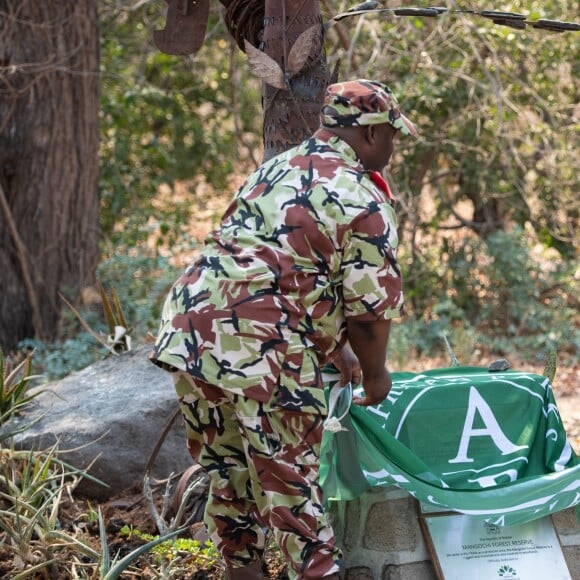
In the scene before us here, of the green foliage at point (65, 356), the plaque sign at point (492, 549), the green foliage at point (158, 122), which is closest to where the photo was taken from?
Result: the plaque sign at point (492, 549)

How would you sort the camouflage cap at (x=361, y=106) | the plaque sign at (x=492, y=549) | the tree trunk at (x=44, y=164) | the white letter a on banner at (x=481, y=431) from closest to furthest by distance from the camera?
the camouflage cap at (x=361, y=106)
the plaque sign at (x=492, y=549)
the white letter a on banner at (x=481, y=431)
the tree trunk at (x=44, y=164)

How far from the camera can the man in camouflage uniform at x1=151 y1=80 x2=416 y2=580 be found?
289cm

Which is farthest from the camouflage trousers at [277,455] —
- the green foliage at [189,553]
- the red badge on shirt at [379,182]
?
the red badge on shirt at [379,182]

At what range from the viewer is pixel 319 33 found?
158 inches

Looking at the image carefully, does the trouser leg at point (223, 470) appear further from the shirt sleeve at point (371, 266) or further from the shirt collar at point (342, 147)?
the shirt collar at point (342, 147)

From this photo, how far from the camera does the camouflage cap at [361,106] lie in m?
2.99

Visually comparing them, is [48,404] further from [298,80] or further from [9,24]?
[9,24]

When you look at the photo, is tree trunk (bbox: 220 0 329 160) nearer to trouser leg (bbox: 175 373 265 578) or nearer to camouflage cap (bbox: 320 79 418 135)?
camouflage cap (bbox: 320 79 418 135)

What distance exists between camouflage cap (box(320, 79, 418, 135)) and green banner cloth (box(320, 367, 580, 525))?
0.95m

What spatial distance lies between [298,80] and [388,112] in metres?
1.17

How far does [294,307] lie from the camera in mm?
2914

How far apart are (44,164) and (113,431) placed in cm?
396

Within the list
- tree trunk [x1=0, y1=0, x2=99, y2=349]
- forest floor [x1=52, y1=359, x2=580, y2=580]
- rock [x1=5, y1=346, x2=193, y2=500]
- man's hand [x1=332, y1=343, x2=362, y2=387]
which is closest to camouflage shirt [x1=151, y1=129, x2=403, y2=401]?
man's hand [x1=332, y1=343, x2=362, y2=387]

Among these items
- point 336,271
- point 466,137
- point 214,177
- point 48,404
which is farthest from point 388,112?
point 214,177
